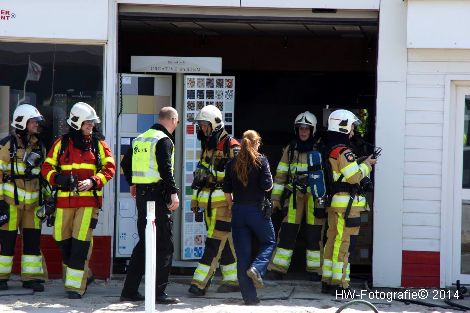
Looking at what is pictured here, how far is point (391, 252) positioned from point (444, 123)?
1553 millimetres

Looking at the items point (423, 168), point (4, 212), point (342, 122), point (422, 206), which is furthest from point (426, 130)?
point (4, 212)

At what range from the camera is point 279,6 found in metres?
10.8

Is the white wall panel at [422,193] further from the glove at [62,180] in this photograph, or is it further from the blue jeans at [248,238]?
the glove at [62,180]

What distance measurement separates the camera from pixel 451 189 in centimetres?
1091

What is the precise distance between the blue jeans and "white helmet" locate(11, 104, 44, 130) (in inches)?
93.2

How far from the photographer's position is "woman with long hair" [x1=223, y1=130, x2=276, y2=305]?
9.51m

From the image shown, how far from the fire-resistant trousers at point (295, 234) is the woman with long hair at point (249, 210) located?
5.06ft

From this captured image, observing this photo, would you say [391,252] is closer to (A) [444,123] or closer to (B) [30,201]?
(A) [444,123]

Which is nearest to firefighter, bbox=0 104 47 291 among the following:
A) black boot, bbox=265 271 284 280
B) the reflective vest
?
the reflective vest

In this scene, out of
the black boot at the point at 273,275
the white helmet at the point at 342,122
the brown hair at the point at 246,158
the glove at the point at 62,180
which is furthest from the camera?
the black boot at the point at 273,275

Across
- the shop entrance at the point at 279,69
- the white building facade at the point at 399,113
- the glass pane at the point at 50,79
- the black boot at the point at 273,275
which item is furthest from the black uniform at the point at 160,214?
the shop entrance at the point at 279,69

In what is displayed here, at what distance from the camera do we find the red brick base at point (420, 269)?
10781 millimetres

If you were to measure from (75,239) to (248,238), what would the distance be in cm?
176

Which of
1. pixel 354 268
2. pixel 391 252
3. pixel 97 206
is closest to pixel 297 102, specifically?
pixel 354 268
